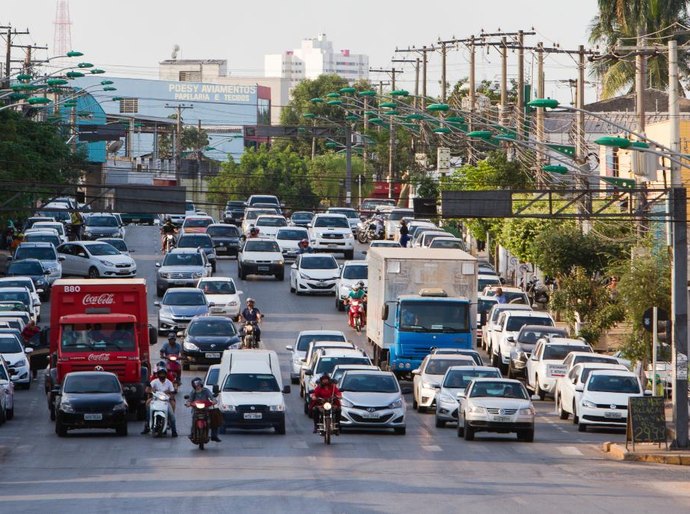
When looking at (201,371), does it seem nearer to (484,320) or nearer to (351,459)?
(484,320)

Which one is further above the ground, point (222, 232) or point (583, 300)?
point (222, 232)

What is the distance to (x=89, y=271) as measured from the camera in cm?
6669

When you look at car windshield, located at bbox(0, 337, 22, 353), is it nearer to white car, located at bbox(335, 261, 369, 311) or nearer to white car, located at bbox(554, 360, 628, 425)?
white car, located at bbox(554, 360, 628, 425)

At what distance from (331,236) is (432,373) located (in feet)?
116

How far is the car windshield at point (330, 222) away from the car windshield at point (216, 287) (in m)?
19.4

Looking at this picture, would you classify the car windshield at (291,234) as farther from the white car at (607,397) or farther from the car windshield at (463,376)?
the white car at (607,397)

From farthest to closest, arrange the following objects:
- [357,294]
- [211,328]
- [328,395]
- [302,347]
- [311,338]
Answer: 1. [357,294]
2. [211,328]
3. [311,338]
4. [302,347]
5. [328,395]

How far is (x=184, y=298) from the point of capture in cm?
5312

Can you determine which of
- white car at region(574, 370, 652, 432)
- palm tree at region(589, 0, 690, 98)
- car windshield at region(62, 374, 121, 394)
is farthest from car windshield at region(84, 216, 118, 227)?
car windshield at region(62, 374, 121, 394)

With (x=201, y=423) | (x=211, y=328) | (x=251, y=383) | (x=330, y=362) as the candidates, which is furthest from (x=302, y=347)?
(x=201, y=423)

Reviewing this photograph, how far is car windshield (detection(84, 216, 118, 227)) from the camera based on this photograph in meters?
85.1

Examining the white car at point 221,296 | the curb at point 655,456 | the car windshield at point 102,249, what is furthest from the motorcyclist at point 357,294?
the curb at point 655,456

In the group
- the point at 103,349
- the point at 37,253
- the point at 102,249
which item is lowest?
the point at 103,349

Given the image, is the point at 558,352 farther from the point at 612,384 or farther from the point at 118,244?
the point at 118,244
